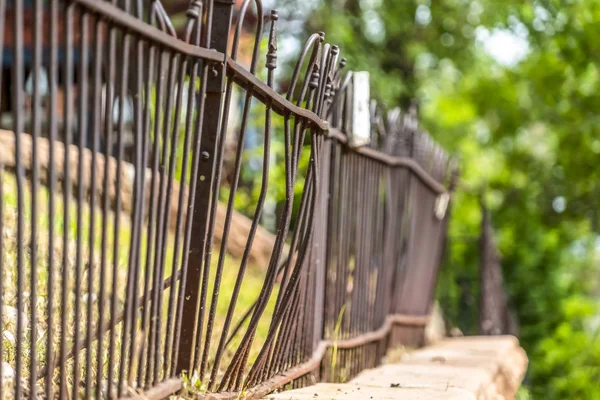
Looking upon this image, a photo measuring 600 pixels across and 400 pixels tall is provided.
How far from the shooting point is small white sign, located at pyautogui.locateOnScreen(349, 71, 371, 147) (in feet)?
13.7

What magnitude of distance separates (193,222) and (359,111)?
1712 mm

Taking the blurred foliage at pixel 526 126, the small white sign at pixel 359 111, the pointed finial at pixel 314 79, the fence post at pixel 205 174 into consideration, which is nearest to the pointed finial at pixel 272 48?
the fence post at pixel 205 174

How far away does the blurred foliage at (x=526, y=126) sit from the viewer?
1054 cm

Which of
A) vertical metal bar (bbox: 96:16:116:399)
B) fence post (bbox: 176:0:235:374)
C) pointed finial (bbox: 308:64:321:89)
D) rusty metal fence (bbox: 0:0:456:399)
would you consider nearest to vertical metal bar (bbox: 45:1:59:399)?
rusty metal fence (bbox: 0:0:456:399)

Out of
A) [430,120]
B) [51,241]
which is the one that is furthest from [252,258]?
[430,120]

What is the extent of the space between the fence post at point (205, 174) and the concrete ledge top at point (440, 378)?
563 millimetres

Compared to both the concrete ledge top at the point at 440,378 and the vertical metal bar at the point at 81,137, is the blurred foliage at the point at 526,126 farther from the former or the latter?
the vertical metal bar at the point at 81,137

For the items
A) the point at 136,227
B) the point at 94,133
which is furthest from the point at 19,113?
the point at 136,227

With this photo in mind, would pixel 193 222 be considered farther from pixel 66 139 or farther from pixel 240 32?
pixel 66 139

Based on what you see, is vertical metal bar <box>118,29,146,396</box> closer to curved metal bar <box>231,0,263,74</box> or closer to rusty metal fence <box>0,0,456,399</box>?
rusty metal fence <box>0,0,456,399</box>

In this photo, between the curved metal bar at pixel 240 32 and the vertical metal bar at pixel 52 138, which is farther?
the curved metal bar at pixel 240 32

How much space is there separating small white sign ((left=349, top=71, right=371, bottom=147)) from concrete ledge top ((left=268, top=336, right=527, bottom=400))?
44.7 inches

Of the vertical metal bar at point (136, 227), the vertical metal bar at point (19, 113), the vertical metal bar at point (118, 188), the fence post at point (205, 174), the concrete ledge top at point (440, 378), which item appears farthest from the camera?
the concrete ledge top at point (440, 378)

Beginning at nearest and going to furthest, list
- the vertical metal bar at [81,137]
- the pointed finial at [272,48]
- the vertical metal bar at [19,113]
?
the vertical metal bar at [19,113] → the vertical metal bar at [81,137] → the pointed finial at [272,48]
